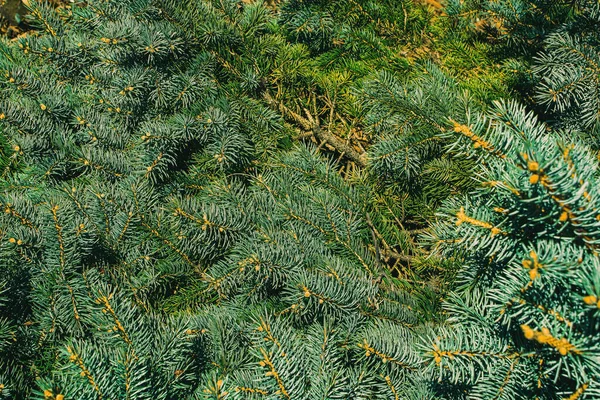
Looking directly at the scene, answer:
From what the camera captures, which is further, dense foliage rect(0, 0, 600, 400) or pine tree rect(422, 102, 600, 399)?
dense foliage rect(0, 0, 600, 400)

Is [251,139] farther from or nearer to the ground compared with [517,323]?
nearer to the ground

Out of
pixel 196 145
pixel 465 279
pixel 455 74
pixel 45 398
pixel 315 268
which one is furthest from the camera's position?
pixel 455 74

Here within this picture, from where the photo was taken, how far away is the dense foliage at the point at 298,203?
723mm

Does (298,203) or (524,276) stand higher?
(524,276)

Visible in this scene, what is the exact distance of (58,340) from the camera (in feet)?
3.05

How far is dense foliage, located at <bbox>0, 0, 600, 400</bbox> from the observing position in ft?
2.37

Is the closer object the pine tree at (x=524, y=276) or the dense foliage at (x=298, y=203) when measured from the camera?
the pine tree at (x=524, y=276)

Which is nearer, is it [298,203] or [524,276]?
[524,276]

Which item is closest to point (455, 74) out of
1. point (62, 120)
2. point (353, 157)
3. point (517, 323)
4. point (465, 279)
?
point (353, 157)

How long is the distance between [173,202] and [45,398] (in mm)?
491

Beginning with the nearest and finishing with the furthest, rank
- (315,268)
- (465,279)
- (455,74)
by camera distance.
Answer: (465,279) < (315,268) < (455,74)

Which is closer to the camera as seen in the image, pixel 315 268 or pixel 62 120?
pixel 315 268

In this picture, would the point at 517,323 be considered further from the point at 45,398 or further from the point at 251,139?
the point at 251,139

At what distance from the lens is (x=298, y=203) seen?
3.72 ft
